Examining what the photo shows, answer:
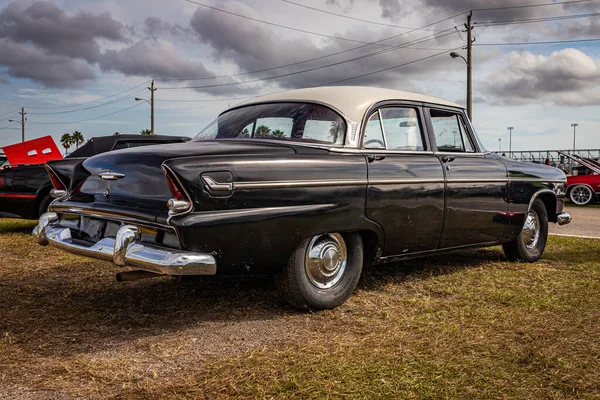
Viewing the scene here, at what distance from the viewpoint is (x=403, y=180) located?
4602mm

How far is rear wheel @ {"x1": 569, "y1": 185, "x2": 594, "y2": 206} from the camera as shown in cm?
1701

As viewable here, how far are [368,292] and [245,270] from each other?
1.44 metres

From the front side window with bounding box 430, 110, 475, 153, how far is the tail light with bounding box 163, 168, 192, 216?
8.51 ft

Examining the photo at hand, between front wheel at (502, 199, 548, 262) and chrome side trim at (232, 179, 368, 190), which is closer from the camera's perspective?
chrome side trim at (232, 179, 368, 190)

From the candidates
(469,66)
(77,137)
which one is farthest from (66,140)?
(469,66)

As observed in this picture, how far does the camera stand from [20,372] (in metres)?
3.10

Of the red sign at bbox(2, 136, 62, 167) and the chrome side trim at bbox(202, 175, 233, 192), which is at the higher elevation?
the red sign at bbox(2, 136, 62, 167)

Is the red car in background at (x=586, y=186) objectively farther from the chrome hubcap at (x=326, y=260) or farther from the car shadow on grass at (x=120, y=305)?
the chrome hubcap at (x=326, y=260)

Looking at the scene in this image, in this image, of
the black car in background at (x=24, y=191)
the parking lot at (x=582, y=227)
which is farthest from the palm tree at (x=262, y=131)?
the parking lot at (x=582, y=227)

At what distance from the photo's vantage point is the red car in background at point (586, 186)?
16953 mm

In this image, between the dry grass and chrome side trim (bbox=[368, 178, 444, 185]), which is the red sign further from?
chrome side trim (bbox=[368, 178, 444, 185])

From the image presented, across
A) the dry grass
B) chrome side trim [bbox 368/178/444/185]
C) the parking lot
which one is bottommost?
the dry grass

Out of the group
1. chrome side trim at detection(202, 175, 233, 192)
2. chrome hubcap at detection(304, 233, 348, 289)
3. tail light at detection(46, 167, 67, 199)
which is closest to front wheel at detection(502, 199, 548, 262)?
chrome hubcap at detection(304, 233, 348, 289)

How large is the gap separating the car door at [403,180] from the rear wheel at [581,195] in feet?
45.7
